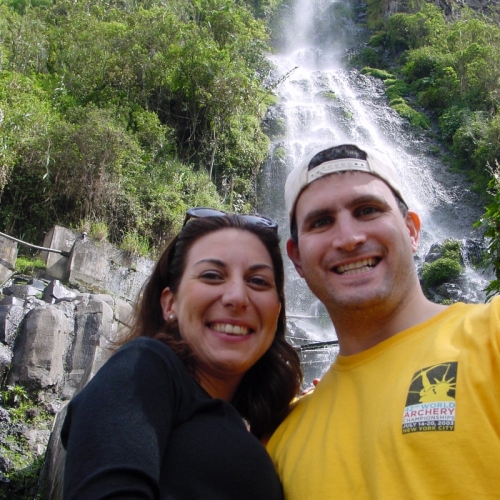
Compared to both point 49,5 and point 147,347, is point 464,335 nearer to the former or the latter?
point 147,347

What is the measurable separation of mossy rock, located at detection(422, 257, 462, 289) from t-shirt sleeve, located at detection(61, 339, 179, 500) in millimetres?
14626

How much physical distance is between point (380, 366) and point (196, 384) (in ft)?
→ 1.88

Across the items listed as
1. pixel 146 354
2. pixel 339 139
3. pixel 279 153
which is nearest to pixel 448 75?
pixel 279 153

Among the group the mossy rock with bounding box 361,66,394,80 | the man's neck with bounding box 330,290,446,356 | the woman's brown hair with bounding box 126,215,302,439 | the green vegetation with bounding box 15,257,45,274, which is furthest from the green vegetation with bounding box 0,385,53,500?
the mossy rock with bounding box 361,66,394,80

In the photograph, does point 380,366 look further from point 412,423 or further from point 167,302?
point 167,302

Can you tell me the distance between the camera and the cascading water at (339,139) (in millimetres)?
14797

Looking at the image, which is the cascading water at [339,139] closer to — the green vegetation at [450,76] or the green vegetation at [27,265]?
the green vegetation at [450,76]

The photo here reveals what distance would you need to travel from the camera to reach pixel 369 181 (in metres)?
1.79

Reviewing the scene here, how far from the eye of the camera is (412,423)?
130 centimetres

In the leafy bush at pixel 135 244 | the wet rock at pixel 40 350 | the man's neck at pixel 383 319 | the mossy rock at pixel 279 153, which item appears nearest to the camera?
the man's neck at pixel 383 319

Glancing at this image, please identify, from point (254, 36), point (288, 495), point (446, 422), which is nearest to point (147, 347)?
point (288, 495)

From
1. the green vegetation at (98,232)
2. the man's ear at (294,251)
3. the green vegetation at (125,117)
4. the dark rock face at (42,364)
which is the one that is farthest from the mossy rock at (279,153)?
the man's ear at (294,251)

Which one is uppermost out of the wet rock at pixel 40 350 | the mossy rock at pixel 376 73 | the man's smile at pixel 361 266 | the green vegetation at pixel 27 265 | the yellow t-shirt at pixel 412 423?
the mossy rock at pixel 376 73

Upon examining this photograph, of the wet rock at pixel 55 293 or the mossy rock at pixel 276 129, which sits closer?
the wet rock at pixel 55 293
